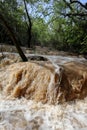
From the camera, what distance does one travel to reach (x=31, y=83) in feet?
22.3

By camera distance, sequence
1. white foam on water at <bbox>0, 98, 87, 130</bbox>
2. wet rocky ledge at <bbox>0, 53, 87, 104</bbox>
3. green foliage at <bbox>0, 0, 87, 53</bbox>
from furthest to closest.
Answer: green foliage at <bbox>0, 0, 87, 53</bbox> → wet rocky ledge at <bbox>0, 53, 87, 104</bbox> → white foam on water at <bbox>0, 98, 87, 130</bbox>

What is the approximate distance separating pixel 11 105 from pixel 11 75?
141 cm

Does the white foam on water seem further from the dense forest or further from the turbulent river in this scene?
the dense forest

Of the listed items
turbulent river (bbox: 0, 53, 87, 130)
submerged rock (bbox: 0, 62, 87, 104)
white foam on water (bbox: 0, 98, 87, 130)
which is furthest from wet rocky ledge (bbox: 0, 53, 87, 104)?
white foam on water (bbox: 0, 98, 87, 130)

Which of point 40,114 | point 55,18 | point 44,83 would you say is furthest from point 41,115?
point 55,18

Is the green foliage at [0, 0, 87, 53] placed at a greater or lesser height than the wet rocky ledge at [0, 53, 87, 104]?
greater

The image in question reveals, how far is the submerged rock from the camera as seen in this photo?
6.34 meters

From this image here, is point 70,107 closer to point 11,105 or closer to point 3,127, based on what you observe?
point 11,105

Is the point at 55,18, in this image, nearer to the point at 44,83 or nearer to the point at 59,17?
the point at 59,17

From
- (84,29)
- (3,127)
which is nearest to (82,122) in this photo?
(3,127)

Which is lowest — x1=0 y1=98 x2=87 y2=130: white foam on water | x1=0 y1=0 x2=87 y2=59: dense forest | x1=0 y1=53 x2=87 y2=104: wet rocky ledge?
x1=0 y1=98 x2=87 y2=130: white foam on water

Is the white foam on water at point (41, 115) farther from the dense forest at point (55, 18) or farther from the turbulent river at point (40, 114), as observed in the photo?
the dense forest at point (55, 18)

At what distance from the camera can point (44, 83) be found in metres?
6.66

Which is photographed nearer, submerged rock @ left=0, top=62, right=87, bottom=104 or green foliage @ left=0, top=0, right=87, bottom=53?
submerged rock @ left=0, top=62, right=87, bottom=104
